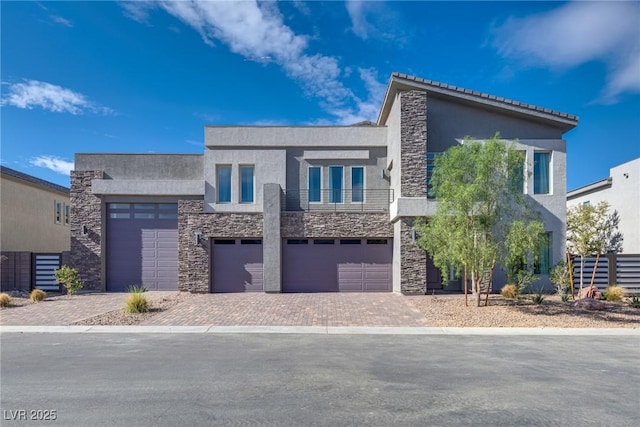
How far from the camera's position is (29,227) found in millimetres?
20734

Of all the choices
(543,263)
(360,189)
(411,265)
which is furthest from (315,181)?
(543,263)

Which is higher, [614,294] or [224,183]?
[224,183]

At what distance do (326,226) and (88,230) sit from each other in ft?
36.7

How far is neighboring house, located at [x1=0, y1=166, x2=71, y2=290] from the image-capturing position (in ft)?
54.1

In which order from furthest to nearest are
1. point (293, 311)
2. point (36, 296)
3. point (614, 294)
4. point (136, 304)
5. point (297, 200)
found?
1. point (297, 200)
2. point (36, 296)
3. point (614, 294)
4. point (293, 311)
5. point (136, 304)

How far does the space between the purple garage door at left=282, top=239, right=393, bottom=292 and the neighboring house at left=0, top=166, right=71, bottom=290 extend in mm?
10973

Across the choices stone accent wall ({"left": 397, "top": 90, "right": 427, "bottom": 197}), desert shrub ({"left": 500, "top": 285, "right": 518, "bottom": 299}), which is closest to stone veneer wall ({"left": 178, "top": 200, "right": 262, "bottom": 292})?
stone accent wall ({"left": 397, "top": 90, "right": 427, "bottom": 197})

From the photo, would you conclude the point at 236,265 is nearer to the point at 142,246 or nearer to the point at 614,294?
the point at 142,246

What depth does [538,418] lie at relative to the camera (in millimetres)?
4629

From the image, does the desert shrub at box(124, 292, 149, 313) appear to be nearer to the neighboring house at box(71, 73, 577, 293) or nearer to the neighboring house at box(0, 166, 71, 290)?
the neighboring house at box(71, 73, 577, 293)

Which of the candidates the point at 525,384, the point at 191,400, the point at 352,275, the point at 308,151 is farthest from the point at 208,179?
the point at 525,384

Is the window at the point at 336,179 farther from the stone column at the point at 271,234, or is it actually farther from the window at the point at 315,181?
the stone column at the point at 271,234

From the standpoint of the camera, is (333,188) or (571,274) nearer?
(571,274)

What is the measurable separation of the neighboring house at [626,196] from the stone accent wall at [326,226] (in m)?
13.9
